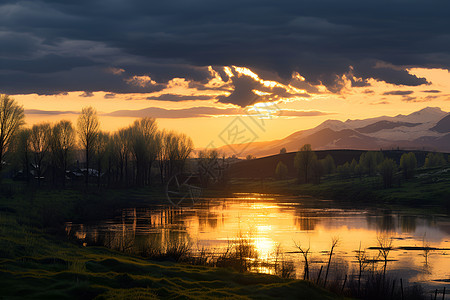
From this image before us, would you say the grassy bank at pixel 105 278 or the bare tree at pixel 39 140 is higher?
the bare tree at pixel 39 140

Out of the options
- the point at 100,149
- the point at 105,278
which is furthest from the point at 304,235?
the point at 100,149

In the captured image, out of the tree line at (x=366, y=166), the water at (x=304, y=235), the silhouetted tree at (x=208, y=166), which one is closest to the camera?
the water at (x=304, y=235)

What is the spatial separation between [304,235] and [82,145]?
286 feet

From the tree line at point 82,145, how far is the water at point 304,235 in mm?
44145

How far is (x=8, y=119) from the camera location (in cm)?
10288

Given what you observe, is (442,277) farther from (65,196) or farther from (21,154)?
(21,154)

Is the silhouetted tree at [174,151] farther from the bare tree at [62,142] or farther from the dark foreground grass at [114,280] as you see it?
the dark foreground grass at [114,280]

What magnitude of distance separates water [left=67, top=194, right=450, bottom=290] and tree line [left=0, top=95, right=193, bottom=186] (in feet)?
145

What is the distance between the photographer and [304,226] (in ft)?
216

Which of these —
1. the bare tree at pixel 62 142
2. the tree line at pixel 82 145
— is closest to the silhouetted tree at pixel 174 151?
the tree line at pixel 82 145

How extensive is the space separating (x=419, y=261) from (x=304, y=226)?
2474 centimetres

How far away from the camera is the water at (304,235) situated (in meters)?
39.8

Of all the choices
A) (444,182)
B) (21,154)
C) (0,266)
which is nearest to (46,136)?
(21,154)

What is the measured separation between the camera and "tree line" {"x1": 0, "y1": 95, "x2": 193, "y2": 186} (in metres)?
105
